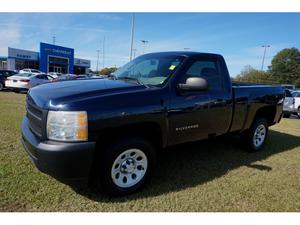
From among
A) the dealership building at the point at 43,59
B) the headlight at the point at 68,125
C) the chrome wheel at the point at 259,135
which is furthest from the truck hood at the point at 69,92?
the dealership building at the point at 43,59

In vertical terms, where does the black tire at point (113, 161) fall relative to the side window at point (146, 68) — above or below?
below

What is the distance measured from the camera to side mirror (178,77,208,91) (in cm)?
355

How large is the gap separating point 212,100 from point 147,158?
150 centimetres

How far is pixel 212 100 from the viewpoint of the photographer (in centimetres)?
414

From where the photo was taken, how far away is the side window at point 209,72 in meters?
4.14

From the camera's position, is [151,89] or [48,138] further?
[151,89]

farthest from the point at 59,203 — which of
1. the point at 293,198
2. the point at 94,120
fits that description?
the point at 293,198

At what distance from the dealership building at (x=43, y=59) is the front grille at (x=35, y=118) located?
47149 millimetres

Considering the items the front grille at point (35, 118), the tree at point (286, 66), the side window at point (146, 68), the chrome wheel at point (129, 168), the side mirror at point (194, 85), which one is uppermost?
the tree at point (286, 66)

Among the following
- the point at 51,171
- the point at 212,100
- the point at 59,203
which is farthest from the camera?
the point at 212,100

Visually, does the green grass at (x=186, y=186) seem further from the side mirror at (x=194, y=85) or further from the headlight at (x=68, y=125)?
the side mirror at (x=194, y=85)

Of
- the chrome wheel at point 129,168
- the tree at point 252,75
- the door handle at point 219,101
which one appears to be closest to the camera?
the chrome wheel at point 129,168

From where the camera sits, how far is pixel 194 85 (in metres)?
3.55

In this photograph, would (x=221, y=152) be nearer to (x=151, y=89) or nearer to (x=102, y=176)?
(x=151, y=89)
